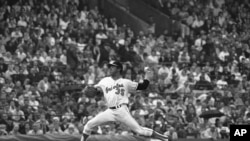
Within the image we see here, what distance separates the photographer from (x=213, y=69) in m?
23.2

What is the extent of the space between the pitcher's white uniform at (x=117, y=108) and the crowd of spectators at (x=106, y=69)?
172 inches

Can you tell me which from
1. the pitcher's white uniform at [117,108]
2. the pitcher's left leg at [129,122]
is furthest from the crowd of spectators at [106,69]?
the pitcher's left leg at [129,122]

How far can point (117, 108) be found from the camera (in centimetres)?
1381

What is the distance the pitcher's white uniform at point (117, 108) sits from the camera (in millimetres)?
13719

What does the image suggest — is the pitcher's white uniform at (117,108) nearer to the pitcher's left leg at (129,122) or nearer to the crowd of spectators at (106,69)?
the pitcher's left leg at (129,122)

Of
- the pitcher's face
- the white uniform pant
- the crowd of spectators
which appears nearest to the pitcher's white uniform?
the white uniform pant

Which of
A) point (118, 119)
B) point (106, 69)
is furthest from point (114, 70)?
point (106, 69)

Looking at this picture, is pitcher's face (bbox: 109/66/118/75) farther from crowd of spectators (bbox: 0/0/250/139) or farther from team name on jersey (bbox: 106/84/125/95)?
crowd of spectators (bbox: 0/0/250/139)

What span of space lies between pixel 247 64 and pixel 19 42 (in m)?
7.23

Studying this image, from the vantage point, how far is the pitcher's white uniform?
13.7 metres

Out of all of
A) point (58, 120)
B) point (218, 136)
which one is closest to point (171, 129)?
point (218, 136)

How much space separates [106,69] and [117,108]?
7950 millimetres

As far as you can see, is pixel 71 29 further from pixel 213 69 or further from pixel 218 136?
pixel 218 136

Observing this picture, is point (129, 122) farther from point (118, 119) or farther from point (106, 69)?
point (106, 69)
